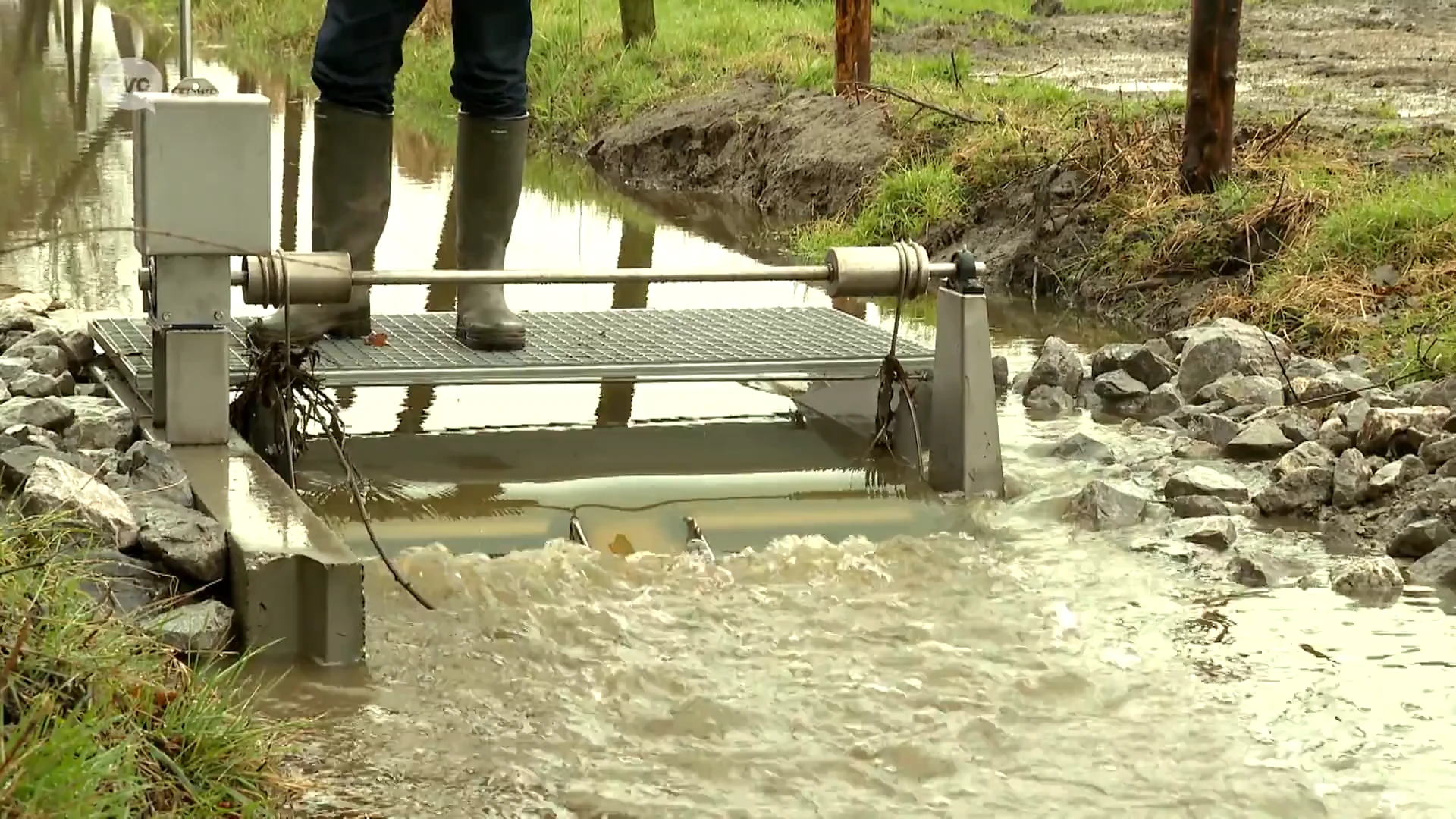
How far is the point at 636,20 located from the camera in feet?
43.2

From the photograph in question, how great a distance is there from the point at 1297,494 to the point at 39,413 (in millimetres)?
2626

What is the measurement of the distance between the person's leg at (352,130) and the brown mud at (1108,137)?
2952mm

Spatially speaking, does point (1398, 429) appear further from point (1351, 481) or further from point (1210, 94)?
point (1210, 94)

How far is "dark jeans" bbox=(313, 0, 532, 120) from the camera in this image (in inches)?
170

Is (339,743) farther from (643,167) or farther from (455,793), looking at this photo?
(643,167)

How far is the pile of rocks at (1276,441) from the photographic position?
401cm

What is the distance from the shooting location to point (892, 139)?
8750 millimetres

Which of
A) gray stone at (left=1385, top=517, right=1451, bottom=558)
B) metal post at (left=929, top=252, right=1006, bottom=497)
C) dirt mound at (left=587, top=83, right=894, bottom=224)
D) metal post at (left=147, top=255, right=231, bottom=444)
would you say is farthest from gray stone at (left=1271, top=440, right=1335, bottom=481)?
dirt mound at (left=587, top=83, right=894, bottom=224)

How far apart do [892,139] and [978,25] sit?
287 inches

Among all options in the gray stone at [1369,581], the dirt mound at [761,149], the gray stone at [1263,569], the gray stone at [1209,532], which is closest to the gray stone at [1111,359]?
the gray stone at [1209,532]

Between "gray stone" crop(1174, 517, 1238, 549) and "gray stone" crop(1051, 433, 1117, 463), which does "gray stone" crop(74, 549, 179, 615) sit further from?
"gray stone" crop(1051, 433, 1117, 463)

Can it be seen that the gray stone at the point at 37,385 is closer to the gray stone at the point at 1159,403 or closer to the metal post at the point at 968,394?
the metal post at the point at 968,394

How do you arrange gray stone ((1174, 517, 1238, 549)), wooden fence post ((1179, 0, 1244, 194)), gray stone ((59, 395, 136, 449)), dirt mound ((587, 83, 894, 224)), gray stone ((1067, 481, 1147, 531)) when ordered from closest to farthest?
gray stone ((59, 395, 136, 449)), gray stone ((1174, 517, 1238, 549)), gray stone ((1067, 481, 1147, 531)), wooden fence post ((1179, 0, 1244, 194)), dirt mound ((587, 83, 894, 224))

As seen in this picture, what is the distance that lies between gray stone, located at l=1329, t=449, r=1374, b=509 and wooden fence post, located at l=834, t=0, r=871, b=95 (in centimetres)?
562
